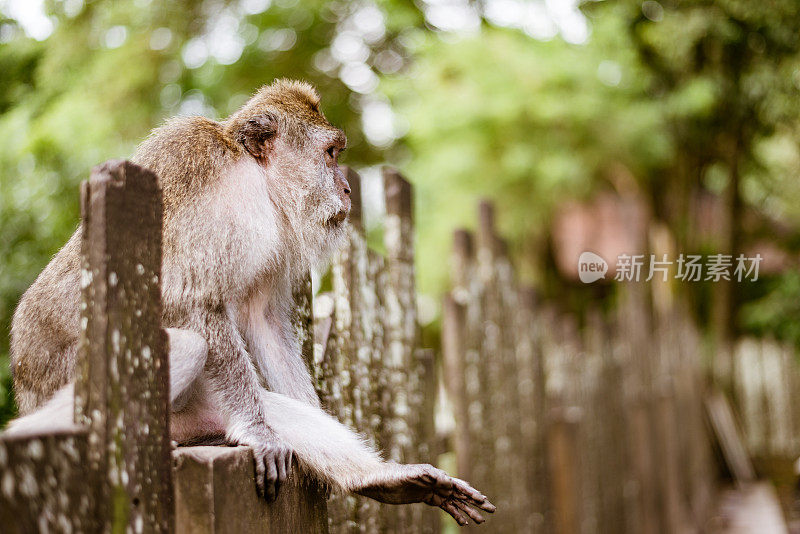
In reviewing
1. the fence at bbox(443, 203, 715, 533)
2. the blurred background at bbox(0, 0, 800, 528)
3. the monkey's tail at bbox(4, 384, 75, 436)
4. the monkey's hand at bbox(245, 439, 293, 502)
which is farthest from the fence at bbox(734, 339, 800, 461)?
the monkey's tail at bbox(4, 384, 75, 436)

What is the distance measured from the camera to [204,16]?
8.94 m

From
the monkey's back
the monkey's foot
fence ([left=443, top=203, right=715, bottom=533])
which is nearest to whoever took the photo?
the monkey's foot

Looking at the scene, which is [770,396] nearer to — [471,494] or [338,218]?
[338,218]

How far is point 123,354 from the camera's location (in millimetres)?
1210

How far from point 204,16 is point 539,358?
580 cm

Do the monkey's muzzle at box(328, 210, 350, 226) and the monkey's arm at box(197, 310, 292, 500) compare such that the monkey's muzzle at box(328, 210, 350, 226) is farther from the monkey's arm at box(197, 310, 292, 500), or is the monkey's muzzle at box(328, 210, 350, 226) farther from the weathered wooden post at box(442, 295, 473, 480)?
the weathered wooden post at box(442, 295, 473, 480)

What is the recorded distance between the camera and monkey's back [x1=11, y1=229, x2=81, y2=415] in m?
1.89

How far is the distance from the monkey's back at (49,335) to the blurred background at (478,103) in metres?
2.27

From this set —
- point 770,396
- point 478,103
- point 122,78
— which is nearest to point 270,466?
point 478,103

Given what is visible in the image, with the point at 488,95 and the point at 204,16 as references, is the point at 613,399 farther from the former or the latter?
the point at 204,16

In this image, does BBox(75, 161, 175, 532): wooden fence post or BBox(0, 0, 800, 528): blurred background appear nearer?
BBox(75, 161, 175, 532): wooden fence post

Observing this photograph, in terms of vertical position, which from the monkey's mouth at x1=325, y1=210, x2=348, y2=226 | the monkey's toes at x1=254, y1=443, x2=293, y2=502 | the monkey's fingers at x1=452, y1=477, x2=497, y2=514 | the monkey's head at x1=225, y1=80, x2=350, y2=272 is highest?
the monkey's head at x1=225, y1=80, x2=350, y2=272

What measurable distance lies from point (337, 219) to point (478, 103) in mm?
4807

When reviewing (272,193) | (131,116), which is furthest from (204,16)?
(272,193)
